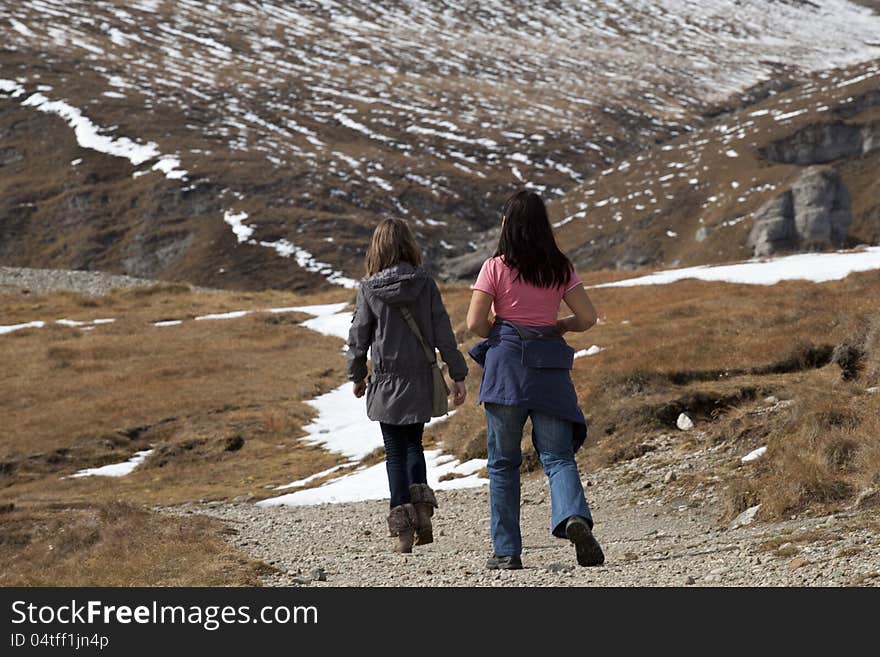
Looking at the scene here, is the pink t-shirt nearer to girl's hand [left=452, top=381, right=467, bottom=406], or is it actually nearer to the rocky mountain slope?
girl's hand [left=452, top=381, right=467, bottom=406]

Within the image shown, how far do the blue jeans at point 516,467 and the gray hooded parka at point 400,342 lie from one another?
Result: 3.59 ft

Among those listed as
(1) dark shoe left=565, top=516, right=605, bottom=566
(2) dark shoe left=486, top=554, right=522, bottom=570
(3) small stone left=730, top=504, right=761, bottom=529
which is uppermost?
(1) dark shoe left=565, top=516, right=605, bottom=566

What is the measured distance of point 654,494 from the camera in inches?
545

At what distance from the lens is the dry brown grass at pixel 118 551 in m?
11.1

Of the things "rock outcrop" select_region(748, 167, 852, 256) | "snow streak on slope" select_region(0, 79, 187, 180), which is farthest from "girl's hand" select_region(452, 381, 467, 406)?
"snow streak on slope" select_region(0, 79, 187, 180)

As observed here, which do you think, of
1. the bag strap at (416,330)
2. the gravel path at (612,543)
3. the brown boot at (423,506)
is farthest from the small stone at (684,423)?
the bag strap at (416,330)

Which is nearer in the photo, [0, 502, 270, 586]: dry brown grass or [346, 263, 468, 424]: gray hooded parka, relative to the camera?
[346, 263, 468, 424]: gray hooded parka

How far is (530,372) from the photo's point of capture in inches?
346

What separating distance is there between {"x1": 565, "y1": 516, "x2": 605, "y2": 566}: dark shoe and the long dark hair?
203 centimetres

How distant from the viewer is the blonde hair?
33.1ft

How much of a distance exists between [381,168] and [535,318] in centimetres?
15177

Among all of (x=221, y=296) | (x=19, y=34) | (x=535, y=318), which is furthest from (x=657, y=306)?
(x=19, y=34)

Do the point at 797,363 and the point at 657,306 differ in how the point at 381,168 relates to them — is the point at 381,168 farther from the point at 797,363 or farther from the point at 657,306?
the point at 797,363

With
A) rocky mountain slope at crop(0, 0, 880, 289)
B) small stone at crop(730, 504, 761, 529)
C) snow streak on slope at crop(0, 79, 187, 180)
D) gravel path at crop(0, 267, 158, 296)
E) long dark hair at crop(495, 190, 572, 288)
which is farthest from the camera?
snow streak on slope at crop(0, 79, 187, 180)
